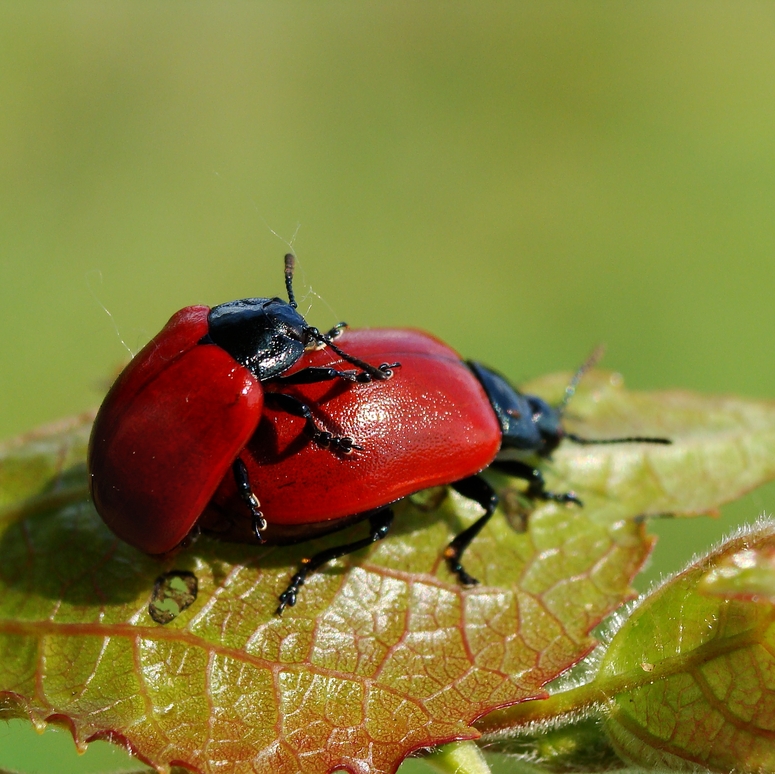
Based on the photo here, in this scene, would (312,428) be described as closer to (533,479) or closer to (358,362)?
(358,362)

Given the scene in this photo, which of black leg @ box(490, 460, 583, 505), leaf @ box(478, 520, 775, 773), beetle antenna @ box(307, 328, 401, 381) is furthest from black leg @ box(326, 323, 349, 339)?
leaf @ box(478, 520, 775, 773)

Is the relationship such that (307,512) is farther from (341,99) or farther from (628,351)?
(341,99)

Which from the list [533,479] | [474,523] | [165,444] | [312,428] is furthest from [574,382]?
[165,444]

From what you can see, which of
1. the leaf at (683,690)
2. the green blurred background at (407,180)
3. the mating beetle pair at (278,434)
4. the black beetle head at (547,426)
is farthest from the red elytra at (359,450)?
the green blurred background at (407,180)

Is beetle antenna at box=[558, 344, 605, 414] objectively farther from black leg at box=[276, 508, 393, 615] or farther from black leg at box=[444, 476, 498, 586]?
black leg at box=[276, 508, 393, 615]

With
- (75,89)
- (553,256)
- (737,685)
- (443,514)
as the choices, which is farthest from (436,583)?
(75,89)

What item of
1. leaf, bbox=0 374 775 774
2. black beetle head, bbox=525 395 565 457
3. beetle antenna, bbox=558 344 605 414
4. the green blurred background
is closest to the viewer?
leaf, bbox=0 374 775 774
